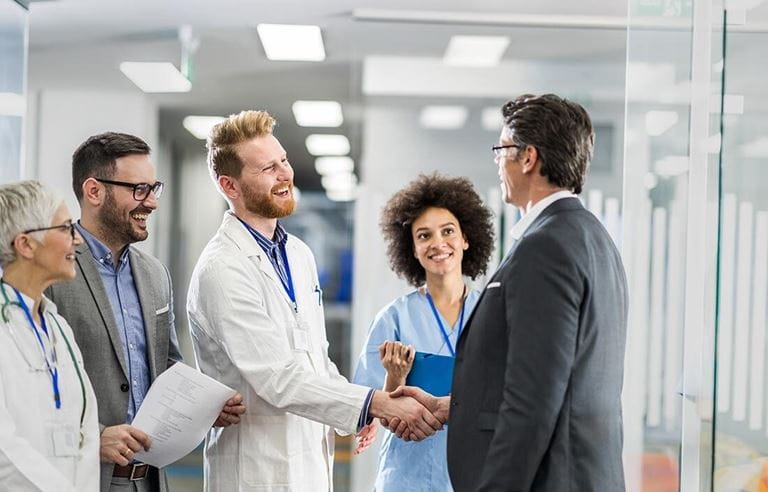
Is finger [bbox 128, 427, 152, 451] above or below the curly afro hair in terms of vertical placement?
below

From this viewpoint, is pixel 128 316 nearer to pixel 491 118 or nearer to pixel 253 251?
pixel 253 251

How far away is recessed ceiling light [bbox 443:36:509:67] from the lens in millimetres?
5246

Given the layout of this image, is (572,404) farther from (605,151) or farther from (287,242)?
(605,151)

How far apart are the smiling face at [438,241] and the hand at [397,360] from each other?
33cm

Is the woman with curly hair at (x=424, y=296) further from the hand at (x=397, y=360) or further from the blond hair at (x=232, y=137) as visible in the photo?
the blond hair at (x=232, y=137)

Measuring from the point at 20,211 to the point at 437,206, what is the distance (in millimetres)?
1644

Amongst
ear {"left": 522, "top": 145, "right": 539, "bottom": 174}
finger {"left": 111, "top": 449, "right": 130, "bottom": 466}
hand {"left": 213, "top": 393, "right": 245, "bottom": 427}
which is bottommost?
finger {"left": 111, "top": 449, "right": 130, "bottom": 466}

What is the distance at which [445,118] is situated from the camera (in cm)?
547

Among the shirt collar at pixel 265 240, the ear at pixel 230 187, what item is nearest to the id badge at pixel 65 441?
the shirt collar at pixel 265 240

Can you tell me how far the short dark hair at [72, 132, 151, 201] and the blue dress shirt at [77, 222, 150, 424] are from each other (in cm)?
15

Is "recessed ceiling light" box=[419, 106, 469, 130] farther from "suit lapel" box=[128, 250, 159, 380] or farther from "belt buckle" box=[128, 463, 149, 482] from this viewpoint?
"belt buckle" box=[128, 463, 149, 482]

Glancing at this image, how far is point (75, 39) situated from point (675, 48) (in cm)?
368

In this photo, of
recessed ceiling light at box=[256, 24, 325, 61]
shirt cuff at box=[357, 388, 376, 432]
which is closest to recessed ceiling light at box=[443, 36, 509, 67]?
recessed ceiling light at box=[256, 24, 325, 61]

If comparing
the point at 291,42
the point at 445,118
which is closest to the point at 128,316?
the point at 291,42
